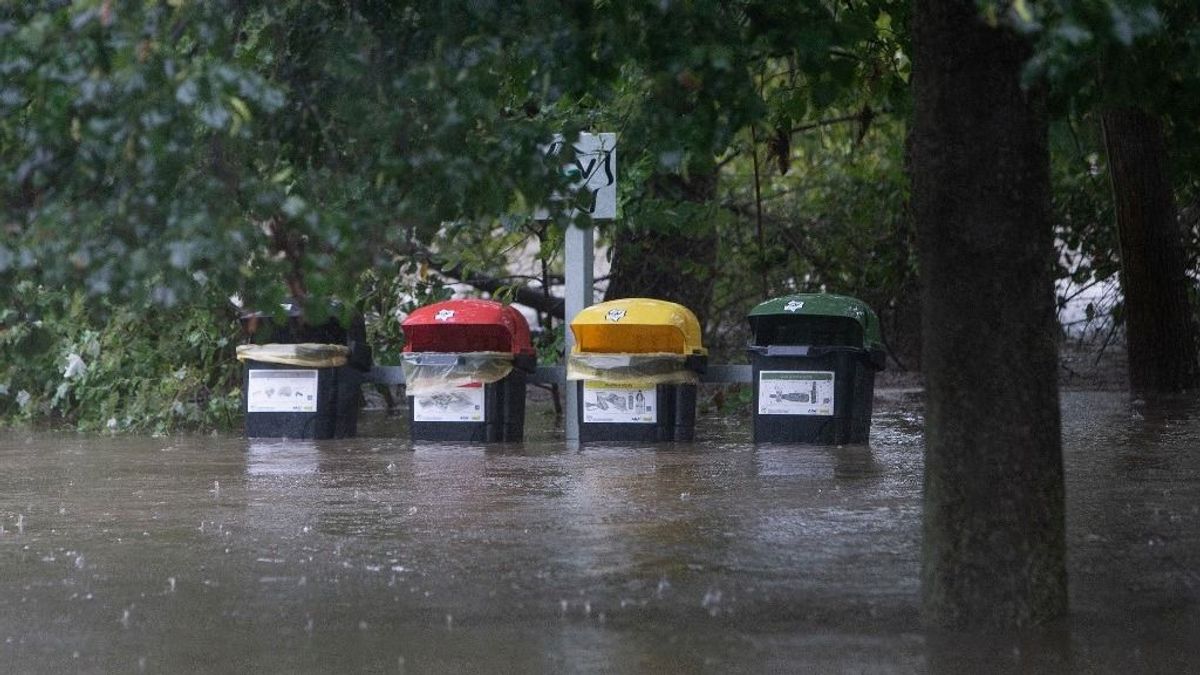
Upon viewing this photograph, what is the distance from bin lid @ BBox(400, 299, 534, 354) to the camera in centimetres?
1176

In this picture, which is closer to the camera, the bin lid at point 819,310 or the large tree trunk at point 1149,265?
the bin lid at point 819,310

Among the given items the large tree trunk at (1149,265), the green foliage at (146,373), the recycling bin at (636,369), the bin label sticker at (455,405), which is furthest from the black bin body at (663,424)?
the large tree trunk at (1149,265)

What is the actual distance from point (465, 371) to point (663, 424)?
1429 mm

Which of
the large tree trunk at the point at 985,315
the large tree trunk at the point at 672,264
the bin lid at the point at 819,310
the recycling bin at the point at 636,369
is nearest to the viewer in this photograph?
the large tree trunk at the point at 985,315

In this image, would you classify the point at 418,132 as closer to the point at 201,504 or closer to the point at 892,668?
the point at 892,668

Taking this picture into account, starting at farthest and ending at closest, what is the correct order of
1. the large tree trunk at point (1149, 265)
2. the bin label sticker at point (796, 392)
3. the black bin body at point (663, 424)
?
the large tree trunk at point (1149, 265)
the black bin body at point (663, 424)
the bin label sticker at point (796, 392)

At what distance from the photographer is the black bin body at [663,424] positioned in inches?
454

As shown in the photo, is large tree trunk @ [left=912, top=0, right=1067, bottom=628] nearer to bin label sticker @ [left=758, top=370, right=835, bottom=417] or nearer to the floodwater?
the floodwater

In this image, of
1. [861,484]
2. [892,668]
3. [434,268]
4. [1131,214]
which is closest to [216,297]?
[892,668]

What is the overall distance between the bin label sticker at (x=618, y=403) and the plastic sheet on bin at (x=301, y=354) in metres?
1.90

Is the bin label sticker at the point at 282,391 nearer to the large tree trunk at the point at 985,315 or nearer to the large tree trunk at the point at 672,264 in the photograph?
the large tree trunk at the point at 672,264

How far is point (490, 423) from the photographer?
1185cm

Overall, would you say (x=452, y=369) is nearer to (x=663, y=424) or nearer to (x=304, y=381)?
(x=304, y=381)

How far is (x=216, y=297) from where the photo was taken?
4.86 metres
